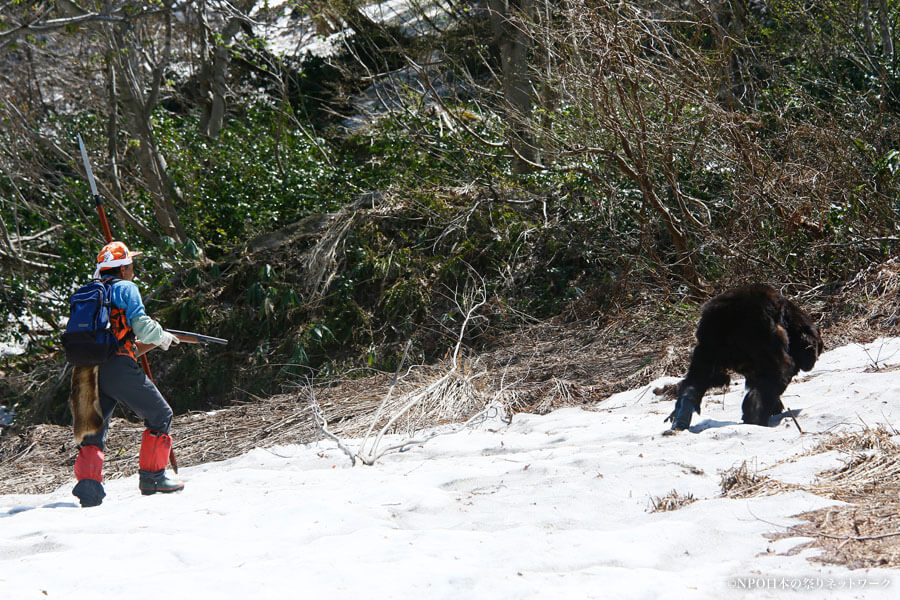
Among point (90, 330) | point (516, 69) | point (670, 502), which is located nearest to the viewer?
point (670, 502)

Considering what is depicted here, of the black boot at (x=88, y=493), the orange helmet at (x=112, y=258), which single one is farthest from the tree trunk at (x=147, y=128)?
the black boot at (x=88, y=493)

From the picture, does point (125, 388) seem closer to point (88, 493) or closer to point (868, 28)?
point (88, 493)

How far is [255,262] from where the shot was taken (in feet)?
36.2

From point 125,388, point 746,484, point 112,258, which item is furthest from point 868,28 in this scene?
point 125,388

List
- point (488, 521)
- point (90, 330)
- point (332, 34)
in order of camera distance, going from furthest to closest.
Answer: point (332, 34), point (90, 330), point (488, 521)

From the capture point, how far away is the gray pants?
5.03 meters

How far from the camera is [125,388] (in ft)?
16.5

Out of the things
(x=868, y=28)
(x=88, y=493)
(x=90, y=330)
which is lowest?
(x=88, y=493)

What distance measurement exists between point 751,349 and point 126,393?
4128 millimetres

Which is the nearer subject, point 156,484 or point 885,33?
point 156,484

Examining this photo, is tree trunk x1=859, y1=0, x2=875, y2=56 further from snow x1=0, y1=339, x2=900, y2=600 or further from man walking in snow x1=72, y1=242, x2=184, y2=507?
man walking in snow x1=72, y1=242, x2=184, y2=507

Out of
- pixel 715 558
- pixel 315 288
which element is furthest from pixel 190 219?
pixel 715 558

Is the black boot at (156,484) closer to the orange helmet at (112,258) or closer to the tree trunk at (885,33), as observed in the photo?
the orange helmet at (112,258)

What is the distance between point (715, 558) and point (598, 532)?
589 millimetres
